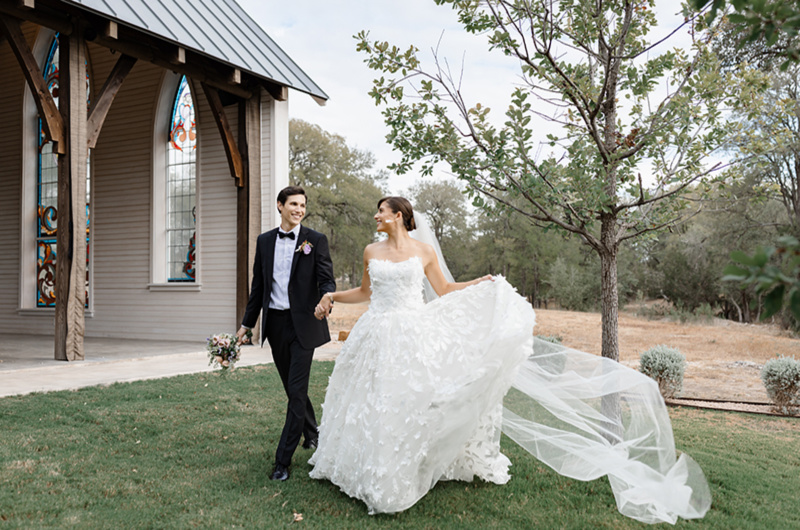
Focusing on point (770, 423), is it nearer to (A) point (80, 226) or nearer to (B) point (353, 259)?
(A) point (80, 226)

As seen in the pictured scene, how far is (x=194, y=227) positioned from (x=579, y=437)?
9510mm

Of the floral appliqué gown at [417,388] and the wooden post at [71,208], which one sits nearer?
the floral appliqué gown at [417,388]

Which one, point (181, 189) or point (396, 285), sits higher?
point (181, 189)

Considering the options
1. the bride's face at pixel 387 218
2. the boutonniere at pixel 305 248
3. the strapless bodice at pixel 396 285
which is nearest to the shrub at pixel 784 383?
the strapless bodice at pixel 396 285

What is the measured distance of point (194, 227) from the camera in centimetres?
1123

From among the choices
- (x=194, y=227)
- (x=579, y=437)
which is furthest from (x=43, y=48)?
(x=579, y=437)

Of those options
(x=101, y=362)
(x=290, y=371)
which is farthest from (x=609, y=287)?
(x=101, y=362)

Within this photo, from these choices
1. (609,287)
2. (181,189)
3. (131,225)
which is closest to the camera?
(609,287)

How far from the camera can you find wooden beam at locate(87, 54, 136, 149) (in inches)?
325

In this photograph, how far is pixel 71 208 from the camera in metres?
7.93

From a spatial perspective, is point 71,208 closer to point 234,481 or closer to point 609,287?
point 234,481

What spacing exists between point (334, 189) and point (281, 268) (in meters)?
26.4

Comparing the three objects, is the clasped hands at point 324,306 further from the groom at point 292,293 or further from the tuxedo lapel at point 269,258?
the tuxedo lapel at point 269,258

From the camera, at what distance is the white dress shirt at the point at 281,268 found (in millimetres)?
4027
